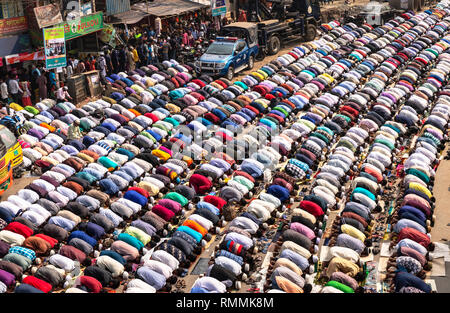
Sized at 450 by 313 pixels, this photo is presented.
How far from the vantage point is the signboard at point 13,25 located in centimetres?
3225

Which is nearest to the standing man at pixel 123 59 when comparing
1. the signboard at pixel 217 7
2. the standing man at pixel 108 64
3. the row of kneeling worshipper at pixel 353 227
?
the standing man at pixel 108 64

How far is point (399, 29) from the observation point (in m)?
46.3

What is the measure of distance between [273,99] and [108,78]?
864 cm

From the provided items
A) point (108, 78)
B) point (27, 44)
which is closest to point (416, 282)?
point (108, 78)

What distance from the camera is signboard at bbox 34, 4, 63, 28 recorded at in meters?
32.8

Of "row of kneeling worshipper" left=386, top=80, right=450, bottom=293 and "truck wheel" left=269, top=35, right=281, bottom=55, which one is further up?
"truck wheel" left=269, top=35, right=281, bottom=55

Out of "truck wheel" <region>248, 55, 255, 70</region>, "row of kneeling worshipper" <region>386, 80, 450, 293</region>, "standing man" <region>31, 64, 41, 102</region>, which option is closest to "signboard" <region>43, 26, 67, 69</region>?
"standing man" <region>31, 64, 41, 102</region>

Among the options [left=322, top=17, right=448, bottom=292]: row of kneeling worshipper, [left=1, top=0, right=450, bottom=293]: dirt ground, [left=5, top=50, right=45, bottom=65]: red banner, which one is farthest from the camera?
[left=5, top=50, right=45, bottom=65]: red banner

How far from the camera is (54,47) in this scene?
3169 cm

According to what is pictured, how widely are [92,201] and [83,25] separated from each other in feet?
54.1

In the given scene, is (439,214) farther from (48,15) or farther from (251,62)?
(48,15)

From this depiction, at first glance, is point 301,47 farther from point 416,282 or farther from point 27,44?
point 416,282

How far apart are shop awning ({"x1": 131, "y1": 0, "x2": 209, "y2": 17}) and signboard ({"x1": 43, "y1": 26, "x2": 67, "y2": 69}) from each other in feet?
35.5

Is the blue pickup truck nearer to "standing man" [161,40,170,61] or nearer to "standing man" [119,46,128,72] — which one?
"standing man" [161,40,170,61]
